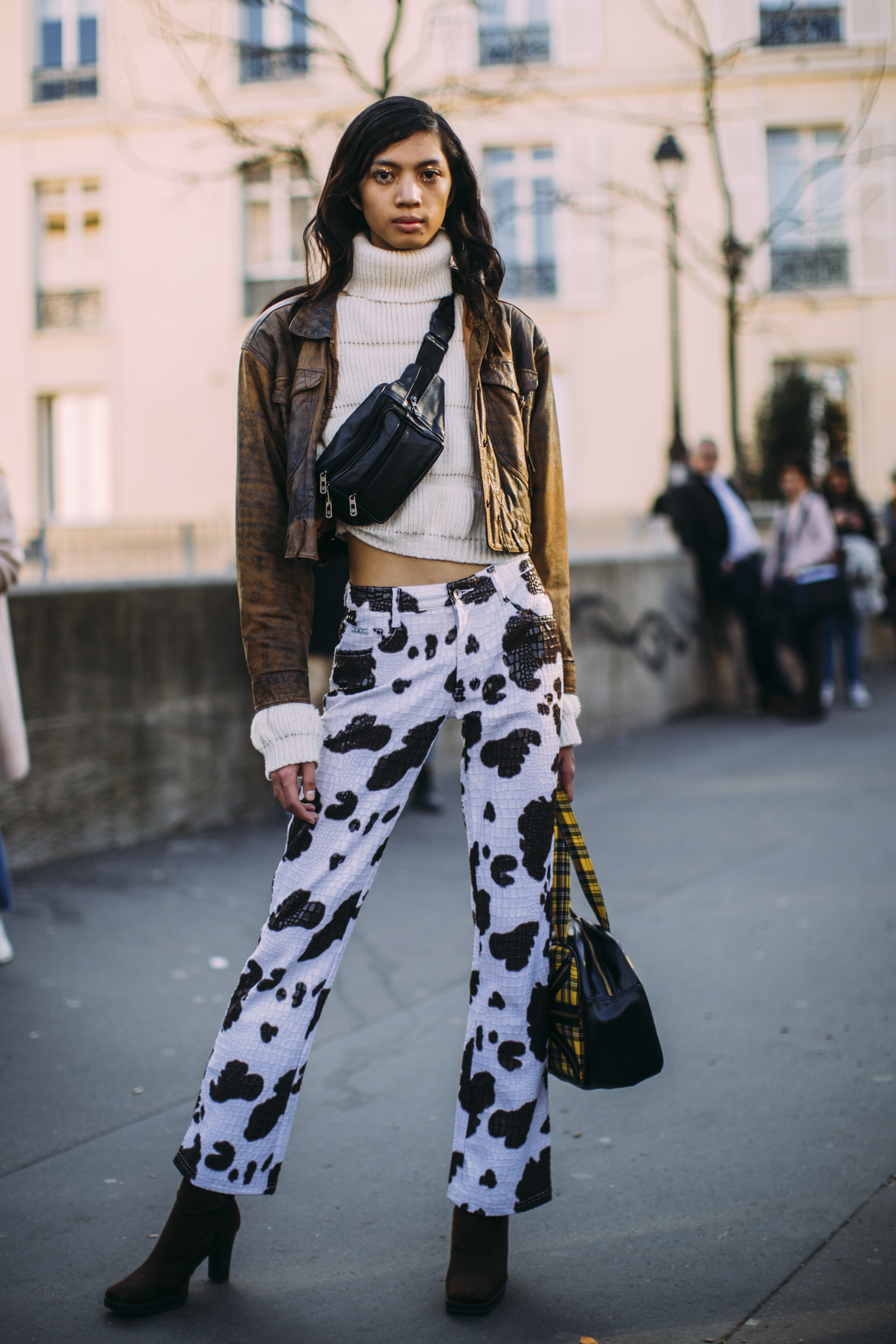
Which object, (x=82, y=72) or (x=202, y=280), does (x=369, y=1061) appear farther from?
(x=82, y=72)

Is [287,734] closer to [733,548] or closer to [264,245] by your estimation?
[733,548]

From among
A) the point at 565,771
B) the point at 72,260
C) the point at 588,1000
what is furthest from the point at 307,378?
the point at 72,260

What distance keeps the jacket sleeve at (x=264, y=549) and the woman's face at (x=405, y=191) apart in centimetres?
32

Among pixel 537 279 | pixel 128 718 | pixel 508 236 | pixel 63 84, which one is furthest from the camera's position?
pixel 63 84

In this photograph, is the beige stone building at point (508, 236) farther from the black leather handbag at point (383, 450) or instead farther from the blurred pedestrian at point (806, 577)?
the black leather handbag at point (383, 450)

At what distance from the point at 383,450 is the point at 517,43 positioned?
22.6m

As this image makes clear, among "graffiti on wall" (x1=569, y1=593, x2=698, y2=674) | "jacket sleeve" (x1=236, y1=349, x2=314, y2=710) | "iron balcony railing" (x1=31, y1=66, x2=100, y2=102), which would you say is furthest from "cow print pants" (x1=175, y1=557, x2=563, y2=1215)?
"iron balcony railing" (x1=31, y1=66, x2=100, y2=102)

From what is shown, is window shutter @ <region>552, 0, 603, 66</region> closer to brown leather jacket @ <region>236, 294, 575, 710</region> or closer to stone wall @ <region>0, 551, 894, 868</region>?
stone wall @ <region>0, 551, 894, 868</region>

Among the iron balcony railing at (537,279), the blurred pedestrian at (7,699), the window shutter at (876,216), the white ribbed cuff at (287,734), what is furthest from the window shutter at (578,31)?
the white ribbed cuff at (287,734)

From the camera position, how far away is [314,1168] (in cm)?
301

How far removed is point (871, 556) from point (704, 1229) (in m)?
9.29

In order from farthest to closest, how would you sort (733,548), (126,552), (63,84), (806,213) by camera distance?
(63,84), (806,213), (733,548), (126,552)

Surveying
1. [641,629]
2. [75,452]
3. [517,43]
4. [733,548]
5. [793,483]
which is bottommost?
[641,629]

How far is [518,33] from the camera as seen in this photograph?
2275 cm
